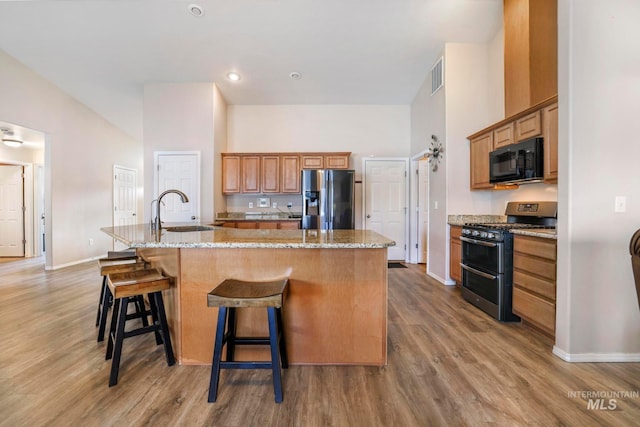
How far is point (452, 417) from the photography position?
4.70ft

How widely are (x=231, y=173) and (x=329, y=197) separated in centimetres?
189

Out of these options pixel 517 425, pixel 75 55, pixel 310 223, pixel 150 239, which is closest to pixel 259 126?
pixel 310 223

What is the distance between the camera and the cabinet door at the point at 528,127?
2.68m

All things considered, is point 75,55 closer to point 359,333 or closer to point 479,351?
point 359,333

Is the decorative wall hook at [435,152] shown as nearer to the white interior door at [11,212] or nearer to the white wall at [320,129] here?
the white wall at [320,129]

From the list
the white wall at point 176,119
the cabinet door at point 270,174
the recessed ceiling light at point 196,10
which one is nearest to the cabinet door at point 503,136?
the cabinet door at point 270,174

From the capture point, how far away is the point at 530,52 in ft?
9.47

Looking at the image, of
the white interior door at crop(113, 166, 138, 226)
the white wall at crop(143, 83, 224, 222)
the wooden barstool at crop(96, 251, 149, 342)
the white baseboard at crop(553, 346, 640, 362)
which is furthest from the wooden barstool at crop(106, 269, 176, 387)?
the white interior door at crop(113, 166, 138, 226)

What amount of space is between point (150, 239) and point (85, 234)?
16.4ft

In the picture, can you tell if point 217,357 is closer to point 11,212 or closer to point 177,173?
point 177,173

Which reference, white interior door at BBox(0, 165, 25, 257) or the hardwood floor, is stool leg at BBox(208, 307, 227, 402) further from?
white interior door at BBox(0, 165, 25, 257)

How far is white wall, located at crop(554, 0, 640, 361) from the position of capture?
1.91 m

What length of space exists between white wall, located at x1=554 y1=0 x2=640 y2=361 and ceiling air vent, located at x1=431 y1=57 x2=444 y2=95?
79.1 inches

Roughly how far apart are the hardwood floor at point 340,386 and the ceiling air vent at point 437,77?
10.6 feet
